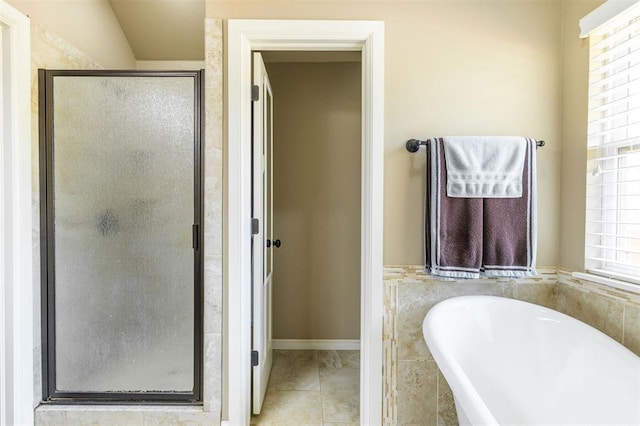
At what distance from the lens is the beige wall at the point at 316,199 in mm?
2393

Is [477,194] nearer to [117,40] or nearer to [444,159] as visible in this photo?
[444,159]

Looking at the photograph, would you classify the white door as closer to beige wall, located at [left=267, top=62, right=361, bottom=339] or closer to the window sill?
beige wall, located at [left=267, top=62, right=361, bottom=339]

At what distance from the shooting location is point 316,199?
7.99 ft

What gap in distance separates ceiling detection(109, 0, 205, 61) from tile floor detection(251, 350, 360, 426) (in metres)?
2.47

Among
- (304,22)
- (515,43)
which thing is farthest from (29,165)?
(515,43)

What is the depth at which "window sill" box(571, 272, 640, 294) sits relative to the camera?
1.15 m

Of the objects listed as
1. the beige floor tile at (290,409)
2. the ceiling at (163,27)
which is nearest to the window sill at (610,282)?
the beige floor tile at (290,409)

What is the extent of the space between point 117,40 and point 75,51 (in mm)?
494

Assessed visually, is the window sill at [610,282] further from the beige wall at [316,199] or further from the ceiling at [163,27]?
the ceiling at [163,27]

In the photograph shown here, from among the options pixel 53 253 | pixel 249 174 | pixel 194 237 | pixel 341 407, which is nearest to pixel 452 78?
pixel 249 174

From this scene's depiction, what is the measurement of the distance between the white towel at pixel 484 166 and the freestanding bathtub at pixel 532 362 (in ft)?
1.74

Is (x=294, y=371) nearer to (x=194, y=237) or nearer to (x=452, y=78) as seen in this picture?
(x=194, y=237)

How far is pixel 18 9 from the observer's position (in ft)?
4.49

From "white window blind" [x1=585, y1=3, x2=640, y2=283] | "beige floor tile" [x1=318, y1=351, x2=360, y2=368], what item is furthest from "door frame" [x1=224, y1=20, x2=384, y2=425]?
"white window blind" [x1=585, y1=3, x2=640, y2=283]
